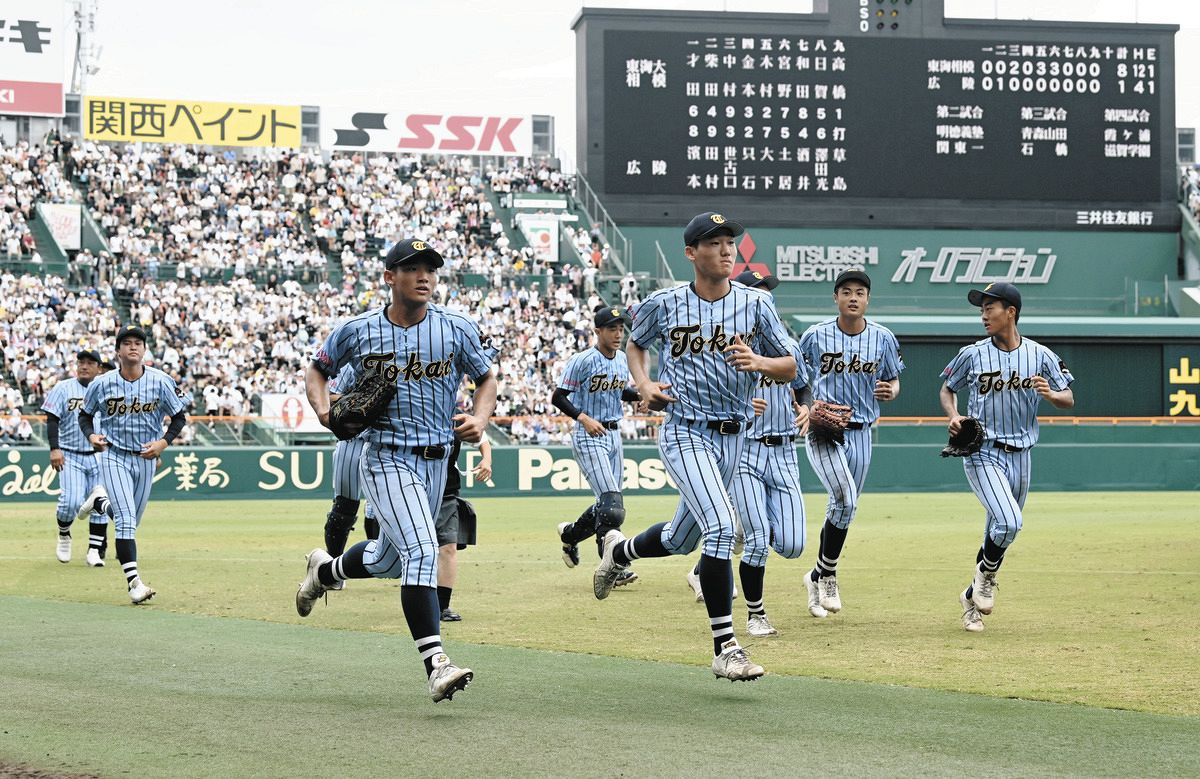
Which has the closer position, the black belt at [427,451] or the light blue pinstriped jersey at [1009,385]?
the black belt at [427,451]

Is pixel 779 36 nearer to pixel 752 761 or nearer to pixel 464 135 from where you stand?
pixel 464 135

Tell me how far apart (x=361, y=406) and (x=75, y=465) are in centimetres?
1151

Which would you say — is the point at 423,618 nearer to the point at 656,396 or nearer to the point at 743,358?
the point at 656,396

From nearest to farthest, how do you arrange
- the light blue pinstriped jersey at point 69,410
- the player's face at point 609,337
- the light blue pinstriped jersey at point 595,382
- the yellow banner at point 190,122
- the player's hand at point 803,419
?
1. the player's hand at point 803,419
2. the player's face at point 609,337
3. the light blue pinstriped jersey at point 595,382
4. the light blue pinstriped jersey at point 69,410
5. the yellow banner at point 190,122

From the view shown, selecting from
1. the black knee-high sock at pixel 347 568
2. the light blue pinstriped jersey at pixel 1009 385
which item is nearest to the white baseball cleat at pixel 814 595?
the light blue pinstriped jersey at pixel 1009 385

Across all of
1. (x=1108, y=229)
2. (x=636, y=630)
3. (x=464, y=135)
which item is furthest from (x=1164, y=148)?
(x=636, y=630)

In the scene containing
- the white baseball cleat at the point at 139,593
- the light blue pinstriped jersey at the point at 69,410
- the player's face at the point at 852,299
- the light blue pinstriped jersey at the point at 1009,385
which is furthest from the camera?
the light blue pinstriped jersey at the point at 69,410

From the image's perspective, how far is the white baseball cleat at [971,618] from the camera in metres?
10.2

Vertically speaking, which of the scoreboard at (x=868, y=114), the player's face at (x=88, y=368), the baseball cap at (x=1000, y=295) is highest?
the scoreboard at (x=868, y=114)

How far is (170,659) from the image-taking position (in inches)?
345

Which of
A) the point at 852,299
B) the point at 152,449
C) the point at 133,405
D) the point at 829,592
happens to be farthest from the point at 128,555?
the point at 852,299

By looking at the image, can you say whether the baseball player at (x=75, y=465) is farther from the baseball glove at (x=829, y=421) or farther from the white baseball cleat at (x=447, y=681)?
the white baseball cleat at (x=447, y=681)

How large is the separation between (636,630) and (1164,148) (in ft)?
119

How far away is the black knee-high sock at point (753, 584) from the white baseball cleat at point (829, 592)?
1424 mm
